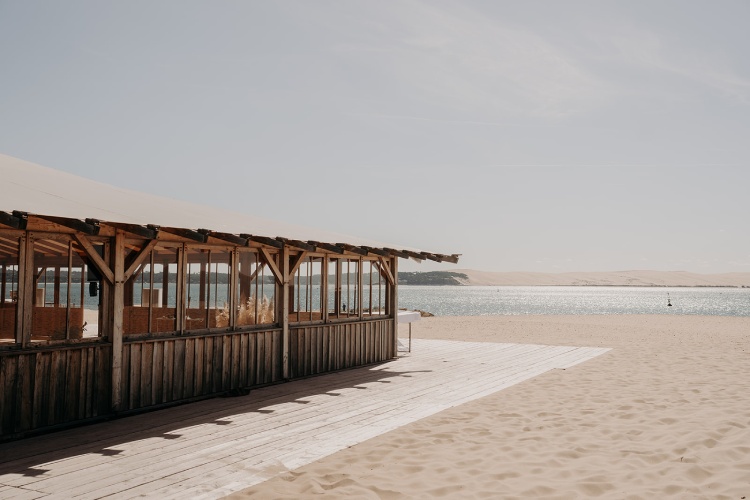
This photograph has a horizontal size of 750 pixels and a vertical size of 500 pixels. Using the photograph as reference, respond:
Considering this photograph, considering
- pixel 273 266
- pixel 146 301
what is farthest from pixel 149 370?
pixel 146 301

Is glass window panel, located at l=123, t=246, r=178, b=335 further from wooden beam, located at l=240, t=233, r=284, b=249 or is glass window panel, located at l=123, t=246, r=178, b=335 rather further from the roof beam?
wooden beam, located at l=240, t=233, r=284, b=249

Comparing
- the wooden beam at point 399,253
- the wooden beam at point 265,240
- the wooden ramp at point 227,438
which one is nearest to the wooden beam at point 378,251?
the wooden beam at point 399,253

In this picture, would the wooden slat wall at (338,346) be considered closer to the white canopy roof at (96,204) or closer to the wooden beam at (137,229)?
the white canopy roof at (96,204)

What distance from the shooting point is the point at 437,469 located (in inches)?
219

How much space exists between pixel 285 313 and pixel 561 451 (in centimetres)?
559

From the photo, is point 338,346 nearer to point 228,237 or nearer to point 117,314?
point 228,237

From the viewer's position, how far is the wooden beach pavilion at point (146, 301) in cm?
673

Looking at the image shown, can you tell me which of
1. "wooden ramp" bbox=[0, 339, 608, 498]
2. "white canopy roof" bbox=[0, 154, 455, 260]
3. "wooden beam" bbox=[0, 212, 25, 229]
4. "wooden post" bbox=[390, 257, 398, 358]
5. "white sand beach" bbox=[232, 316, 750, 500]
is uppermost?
"white canopy roof" bbox=[0, 154, 455, 260]

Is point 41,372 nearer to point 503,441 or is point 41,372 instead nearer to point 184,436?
point 184,436

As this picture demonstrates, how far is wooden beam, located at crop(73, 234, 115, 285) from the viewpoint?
7066 millimetres

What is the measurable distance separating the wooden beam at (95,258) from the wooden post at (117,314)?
79 millimetres

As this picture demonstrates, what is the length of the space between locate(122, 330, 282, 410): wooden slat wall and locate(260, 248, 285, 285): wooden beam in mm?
893

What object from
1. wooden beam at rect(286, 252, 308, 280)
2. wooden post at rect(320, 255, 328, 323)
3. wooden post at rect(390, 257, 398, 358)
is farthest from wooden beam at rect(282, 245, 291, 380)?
wooden post at rect(390, 257, 398, 358)

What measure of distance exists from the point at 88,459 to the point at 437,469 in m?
3.23
